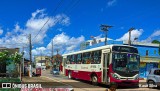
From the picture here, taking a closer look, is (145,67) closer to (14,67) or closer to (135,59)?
(14,67)

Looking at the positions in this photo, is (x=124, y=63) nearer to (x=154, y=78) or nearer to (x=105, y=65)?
(x=105, y=65)

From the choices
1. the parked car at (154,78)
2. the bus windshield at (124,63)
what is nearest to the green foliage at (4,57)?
the bus windshield at (124,63)

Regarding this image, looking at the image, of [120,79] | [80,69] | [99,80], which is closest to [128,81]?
[120,79]

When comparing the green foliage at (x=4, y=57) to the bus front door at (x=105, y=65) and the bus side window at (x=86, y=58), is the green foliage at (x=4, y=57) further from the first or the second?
the bus front door at (x=105, y=65)

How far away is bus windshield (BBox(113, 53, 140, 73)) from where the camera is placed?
72.7 ft

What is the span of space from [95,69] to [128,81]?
3.23m

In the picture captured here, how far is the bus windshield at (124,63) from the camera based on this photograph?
72.7 ft

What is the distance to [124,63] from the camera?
2230 centimetres

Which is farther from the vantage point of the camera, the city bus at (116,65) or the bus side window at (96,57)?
the bus side window at (96,57)

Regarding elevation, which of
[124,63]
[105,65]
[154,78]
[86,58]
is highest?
[86,58]

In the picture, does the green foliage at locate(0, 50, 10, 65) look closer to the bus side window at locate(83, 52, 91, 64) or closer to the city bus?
the bus side window at locate(83, 52, 91, 64)

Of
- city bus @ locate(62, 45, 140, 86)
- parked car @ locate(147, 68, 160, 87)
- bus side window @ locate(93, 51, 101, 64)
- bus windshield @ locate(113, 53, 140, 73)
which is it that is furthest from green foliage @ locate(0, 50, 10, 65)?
parked car @ locate(147, 68, 160, 87)

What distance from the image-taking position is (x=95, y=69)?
80.5 feet

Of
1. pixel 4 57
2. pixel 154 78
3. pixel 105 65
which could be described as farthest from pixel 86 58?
pixel 4 57
